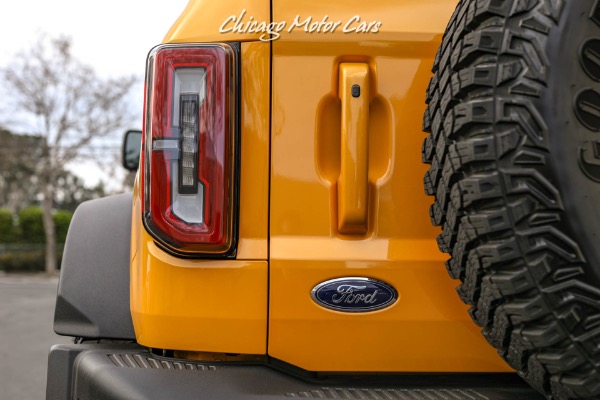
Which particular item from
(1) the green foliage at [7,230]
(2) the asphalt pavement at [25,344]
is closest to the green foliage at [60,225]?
(1) the green foliage at [7,230]

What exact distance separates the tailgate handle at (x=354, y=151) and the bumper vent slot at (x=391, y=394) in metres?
0.40

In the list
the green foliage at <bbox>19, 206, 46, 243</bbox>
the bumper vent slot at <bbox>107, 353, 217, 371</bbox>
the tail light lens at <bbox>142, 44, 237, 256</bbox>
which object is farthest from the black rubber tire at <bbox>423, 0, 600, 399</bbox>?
the green foliage at <bbox>19, 206, 46, 243</bbox>

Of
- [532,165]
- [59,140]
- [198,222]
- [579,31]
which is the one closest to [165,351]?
[198,222]

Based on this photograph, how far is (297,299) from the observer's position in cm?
145

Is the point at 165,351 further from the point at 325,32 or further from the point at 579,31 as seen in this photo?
the point at 579,31

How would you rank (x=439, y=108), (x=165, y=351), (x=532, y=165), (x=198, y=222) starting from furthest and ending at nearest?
1. (x=165, y=351)
2. (x=198, y=222)
3. (x=439, y=108)
4. (x=532, y=165)

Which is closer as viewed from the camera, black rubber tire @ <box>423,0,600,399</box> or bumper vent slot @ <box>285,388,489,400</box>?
black rubber tire @ <box>423,0,600,399</box>

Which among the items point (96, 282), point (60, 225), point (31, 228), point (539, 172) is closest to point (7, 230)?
point (31, 228)

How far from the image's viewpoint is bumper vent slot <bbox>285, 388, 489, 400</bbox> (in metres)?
1.40

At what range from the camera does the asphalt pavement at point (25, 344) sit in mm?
4965

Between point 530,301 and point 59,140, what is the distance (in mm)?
24714

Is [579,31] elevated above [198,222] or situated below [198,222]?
above

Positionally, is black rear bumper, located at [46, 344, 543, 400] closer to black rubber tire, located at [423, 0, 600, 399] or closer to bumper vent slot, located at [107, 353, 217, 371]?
bumper vent slot, located at [107, 353, 217, 371]

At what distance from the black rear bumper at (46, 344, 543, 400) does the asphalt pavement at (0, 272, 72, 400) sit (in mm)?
3673
